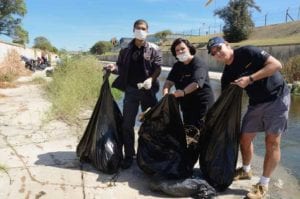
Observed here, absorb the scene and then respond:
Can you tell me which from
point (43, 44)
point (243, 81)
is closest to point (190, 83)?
point (243, 81)

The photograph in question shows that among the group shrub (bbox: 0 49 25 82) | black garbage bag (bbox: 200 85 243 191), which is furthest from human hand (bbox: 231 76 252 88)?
shrub (bbox: 0 49 25 82)

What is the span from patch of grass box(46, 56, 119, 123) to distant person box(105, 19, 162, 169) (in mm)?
3521

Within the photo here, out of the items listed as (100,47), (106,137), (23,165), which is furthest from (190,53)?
(100,47)

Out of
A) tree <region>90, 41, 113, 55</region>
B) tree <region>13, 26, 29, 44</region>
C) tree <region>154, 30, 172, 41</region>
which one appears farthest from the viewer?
tree <region>90, 41, 113, 55</region>

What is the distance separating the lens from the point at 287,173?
5.67 metres

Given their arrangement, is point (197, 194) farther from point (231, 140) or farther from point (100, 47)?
point (100, 47)

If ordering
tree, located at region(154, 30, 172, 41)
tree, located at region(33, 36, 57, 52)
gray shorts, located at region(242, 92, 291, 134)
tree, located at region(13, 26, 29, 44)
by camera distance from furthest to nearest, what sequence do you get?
tree, located at region(154, 30, 172, 41)
tree, located at region(33, 36, 57, 52)
tree, located at region(13, 26, 29, 44)
gray shorts, located at region(242, 92, 291, 134)

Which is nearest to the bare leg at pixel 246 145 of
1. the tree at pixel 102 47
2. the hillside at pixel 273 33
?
the hillside at pixel 273 33

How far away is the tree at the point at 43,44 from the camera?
7153cm

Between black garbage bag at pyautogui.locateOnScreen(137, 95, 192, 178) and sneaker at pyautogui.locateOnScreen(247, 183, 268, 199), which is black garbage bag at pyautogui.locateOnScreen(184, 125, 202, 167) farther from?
sneaker at pyautogui.locateOnScreen(247, 183, 268, 199)

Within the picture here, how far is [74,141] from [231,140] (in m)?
3.02

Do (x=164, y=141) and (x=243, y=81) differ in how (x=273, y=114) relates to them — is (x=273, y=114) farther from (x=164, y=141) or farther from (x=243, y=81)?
(x=164, y=141)

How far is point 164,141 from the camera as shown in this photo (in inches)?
179

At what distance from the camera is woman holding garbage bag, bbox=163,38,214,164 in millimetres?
→ 4477
